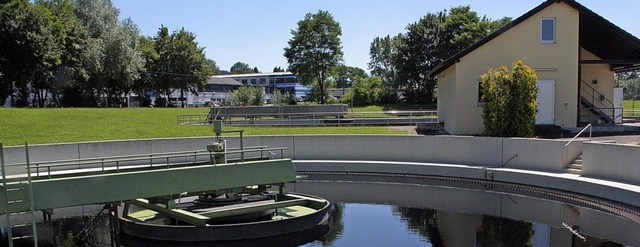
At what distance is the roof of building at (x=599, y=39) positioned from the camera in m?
22.5

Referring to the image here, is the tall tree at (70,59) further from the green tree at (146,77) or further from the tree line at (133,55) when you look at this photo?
the green tree at (146,77)

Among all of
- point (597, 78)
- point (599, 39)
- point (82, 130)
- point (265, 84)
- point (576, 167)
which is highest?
point (265, 84)

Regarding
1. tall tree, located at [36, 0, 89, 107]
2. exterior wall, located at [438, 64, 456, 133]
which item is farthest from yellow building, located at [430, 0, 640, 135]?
tall tree, located at [36, 0, 89, 107]

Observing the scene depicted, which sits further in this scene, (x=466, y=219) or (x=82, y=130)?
(x=82, y=130)

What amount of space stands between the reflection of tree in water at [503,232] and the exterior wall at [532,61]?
11320 mm

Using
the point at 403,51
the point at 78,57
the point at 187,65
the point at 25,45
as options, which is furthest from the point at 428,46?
the point at 25,45

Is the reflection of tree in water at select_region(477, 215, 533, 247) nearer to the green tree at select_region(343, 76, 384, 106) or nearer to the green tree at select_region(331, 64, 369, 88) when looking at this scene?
the green tree at select_region(343, 76, 384, 106)

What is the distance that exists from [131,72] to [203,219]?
46114 millimetres

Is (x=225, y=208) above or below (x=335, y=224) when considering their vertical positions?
above

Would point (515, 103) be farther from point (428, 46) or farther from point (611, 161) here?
point (428, 46)

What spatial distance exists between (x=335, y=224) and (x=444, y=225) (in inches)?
100.0

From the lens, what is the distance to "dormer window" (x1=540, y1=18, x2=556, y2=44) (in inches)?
901

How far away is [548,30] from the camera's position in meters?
23.0

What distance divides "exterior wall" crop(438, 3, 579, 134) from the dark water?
8.31 metres
